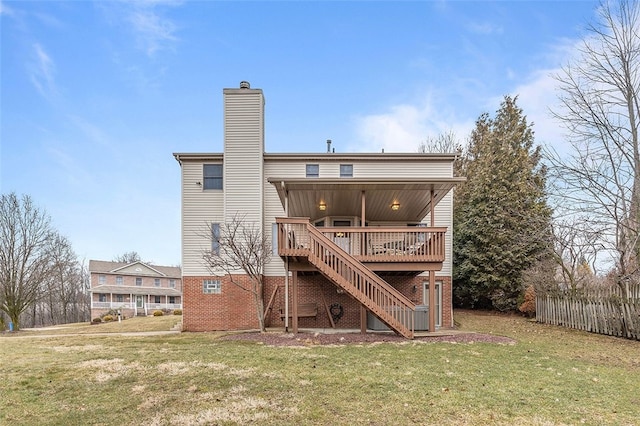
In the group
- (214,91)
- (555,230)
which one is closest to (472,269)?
(555,230)

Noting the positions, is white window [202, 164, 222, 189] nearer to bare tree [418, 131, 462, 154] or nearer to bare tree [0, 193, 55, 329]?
bare tree [0, 193, 55, 329]

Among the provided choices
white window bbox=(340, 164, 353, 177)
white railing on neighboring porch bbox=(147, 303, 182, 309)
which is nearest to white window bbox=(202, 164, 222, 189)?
white window bbox=(340, 164, 353, 177)

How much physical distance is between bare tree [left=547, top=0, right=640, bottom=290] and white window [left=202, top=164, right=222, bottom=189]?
1261 centimetres

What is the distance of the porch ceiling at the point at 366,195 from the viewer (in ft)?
A: 35.7

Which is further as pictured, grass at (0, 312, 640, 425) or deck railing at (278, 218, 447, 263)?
deck railing at (278, 218, 447, 263)

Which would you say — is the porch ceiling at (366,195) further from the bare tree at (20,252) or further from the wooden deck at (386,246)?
the bare tree at (20,252)

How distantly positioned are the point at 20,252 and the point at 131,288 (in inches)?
725

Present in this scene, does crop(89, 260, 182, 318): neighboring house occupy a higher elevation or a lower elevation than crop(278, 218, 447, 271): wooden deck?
lower

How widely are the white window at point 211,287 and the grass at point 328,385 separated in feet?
17.9

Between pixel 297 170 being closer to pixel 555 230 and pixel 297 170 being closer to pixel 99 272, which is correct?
pixel 555 230

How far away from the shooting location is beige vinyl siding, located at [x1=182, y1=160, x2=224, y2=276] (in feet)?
49.0

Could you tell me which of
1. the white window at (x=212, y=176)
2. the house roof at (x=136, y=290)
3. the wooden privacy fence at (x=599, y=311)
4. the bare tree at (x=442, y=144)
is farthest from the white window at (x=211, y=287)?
Answer: the house roof at (x=136, y=290)

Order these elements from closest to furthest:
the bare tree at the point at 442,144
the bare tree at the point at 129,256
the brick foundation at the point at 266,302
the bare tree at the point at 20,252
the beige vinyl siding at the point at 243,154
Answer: the brick foundation at the point at 266,302 < the beige vinyl siding at the point at 243,154 < the bare tree at the point at 20,252 < the bare tree at the point at 442,144 < the bare tree at the point at 129,256

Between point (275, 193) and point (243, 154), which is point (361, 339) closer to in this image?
point (275, 193)
